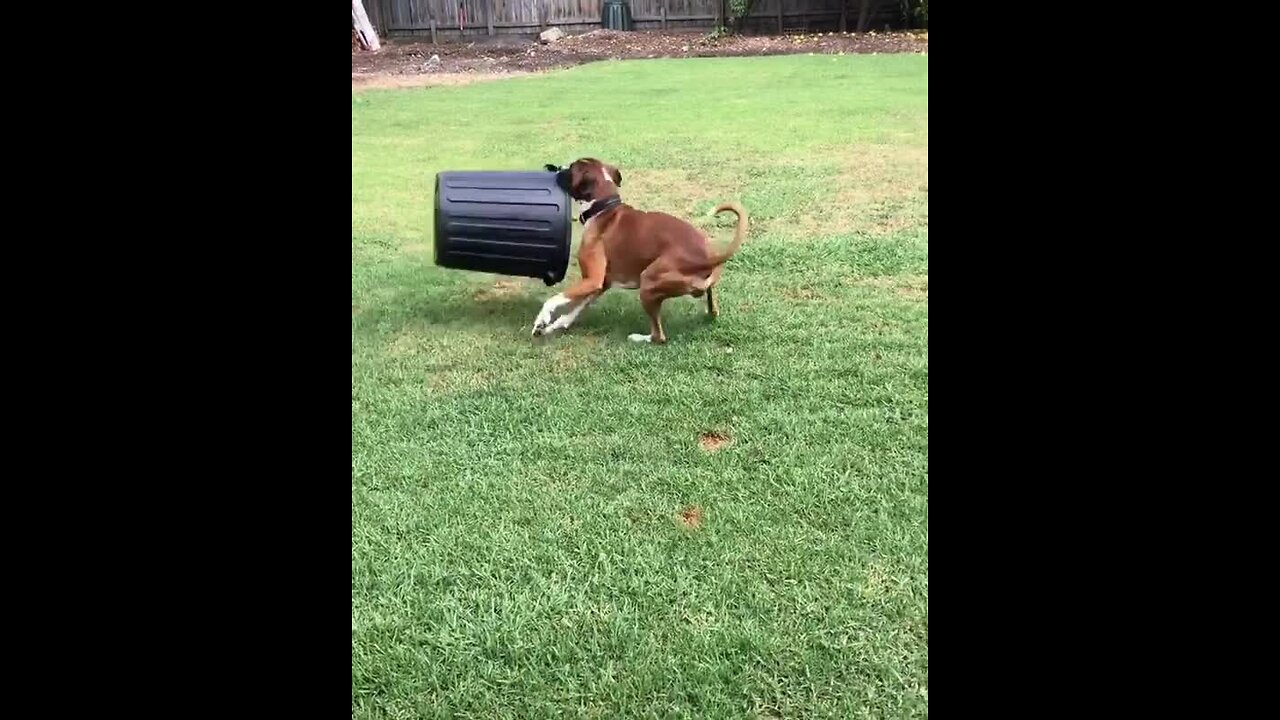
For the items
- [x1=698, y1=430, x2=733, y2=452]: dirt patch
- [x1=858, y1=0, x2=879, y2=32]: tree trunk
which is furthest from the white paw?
[x1=858, y1=0, x2=879, y2=32]: tree trunk

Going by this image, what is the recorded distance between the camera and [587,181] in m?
4.50

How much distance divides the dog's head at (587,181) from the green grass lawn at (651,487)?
67cm

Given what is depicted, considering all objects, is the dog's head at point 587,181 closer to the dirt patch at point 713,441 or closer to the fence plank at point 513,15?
the dirt patch at point 713,441

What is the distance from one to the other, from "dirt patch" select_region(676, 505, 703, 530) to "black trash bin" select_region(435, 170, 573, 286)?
76.4 inches

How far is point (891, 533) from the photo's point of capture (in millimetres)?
2820

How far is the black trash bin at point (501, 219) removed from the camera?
4500 millimetres

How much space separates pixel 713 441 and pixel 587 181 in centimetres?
161

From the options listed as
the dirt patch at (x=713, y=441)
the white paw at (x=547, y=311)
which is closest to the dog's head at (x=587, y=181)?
the white paw at (x=547, y=311)

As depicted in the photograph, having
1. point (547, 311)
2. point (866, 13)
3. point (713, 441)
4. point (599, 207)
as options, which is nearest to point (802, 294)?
point (599, 207)

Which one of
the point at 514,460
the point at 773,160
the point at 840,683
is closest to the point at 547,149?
the point at 773,160
